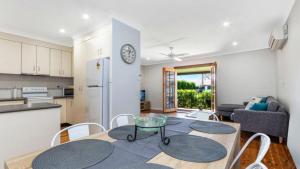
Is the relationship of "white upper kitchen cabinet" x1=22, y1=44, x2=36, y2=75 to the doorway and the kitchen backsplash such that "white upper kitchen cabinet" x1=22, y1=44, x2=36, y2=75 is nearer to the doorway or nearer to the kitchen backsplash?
the kitchen backsplash

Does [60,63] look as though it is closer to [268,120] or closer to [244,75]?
[268,120]

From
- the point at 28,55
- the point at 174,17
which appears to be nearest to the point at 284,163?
the point at 174,17

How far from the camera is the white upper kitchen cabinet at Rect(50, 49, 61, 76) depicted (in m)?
4.15

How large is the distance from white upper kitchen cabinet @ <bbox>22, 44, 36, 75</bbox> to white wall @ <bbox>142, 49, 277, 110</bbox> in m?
5.44

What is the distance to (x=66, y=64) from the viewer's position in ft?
14.7

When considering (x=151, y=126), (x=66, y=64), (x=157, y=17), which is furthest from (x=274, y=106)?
(x=66, y=64)

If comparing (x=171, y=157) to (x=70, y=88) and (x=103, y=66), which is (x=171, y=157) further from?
(x=70, y=88)


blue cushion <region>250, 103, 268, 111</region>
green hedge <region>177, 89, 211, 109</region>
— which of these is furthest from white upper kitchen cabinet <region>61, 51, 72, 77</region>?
green hedge <region>177, 89, 211, 109</region>

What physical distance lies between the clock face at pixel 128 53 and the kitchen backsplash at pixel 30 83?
2.74 m

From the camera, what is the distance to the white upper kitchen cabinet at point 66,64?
14.4ft

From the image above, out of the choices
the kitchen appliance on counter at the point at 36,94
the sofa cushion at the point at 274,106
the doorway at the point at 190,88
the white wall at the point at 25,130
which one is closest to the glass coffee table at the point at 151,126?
the white wall at the point at 25,130

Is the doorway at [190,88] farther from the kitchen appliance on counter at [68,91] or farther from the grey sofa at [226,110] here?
the kitchen appliance on counter at [68,91]

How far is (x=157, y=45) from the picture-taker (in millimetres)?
4688

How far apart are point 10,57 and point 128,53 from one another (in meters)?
2.72
